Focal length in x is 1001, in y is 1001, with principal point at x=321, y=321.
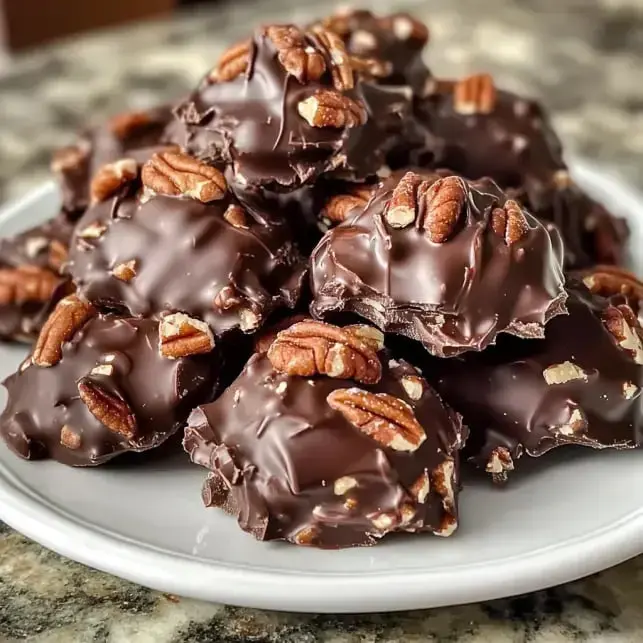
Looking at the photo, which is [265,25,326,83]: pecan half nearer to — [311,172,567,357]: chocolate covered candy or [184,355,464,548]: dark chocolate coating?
[311,172,567,357]: chocolate covered candy

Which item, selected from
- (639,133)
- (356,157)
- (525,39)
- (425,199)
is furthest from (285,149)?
(525,39)

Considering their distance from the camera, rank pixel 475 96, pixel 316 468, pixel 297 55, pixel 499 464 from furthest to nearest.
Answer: pixel 475 96 → pixel 297 55 → pixel 499 464 → pixel 316 468

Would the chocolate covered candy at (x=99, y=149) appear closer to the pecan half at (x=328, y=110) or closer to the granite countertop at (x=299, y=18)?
the pecan half at (x=328, y=110)

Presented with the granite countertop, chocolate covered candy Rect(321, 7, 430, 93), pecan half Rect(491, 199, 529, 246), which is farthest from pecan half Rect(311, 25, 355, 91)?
the granite countertop

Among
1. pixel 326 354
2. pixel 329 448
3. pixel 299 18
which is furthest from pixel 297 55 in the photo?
pixel 299 18

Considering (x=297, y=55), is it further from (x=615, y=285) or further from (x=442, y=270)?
(x=615, y=285)

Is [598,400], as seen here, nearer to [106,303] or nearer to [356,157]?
[356,157]
